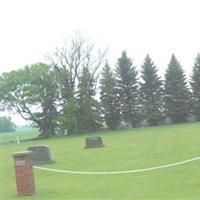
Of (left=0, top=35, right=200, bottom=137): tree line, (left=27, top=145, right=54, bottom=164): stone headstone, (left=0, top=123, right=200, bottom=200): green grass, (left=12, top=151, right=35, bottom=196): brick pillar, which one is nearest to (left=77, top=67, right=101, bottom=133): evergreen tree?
(left=0, top=35, right=200, bottom=137): tree line

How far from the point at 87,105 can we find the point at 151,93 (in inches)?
327

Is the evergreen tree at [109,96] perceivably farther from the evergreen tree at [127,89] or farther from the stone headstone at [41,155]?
the stone headstone at [41,155]

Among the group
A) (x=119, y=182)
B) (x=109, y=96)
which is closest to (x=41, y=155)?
(x=119, y=182)

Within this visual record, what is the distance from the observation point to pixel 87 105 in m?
74.5

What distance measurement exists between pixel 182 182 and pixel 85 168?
6.34m

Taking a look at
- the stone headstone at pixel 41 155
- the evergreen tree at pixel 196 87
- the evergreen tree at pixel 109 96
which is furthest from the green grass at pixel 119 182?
the evergreen tree at pixel 109 96

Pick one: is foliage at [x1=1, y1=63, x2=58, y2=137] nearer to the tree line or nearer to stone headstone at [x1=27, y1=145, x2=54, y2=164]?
the tree line

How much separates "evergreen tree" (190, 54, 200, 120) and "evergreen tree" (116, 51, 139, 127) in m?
7.27

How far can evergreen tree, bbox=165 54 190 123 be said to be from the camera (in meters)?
74.0

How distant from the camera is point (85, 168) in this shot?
20766 millimetres

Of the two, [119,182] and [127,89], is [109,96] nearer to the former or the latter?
[127,89]

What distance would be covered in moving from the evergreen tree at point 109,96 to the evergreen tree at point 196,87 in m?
9.76

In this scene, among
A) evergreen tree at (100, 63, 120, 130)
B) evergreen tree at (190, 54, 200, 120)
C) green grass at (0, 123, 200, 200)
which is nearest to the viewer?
green grass at (0, 123, 200, 200)

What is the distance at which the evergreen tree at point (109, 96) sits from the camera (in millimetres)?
75250
